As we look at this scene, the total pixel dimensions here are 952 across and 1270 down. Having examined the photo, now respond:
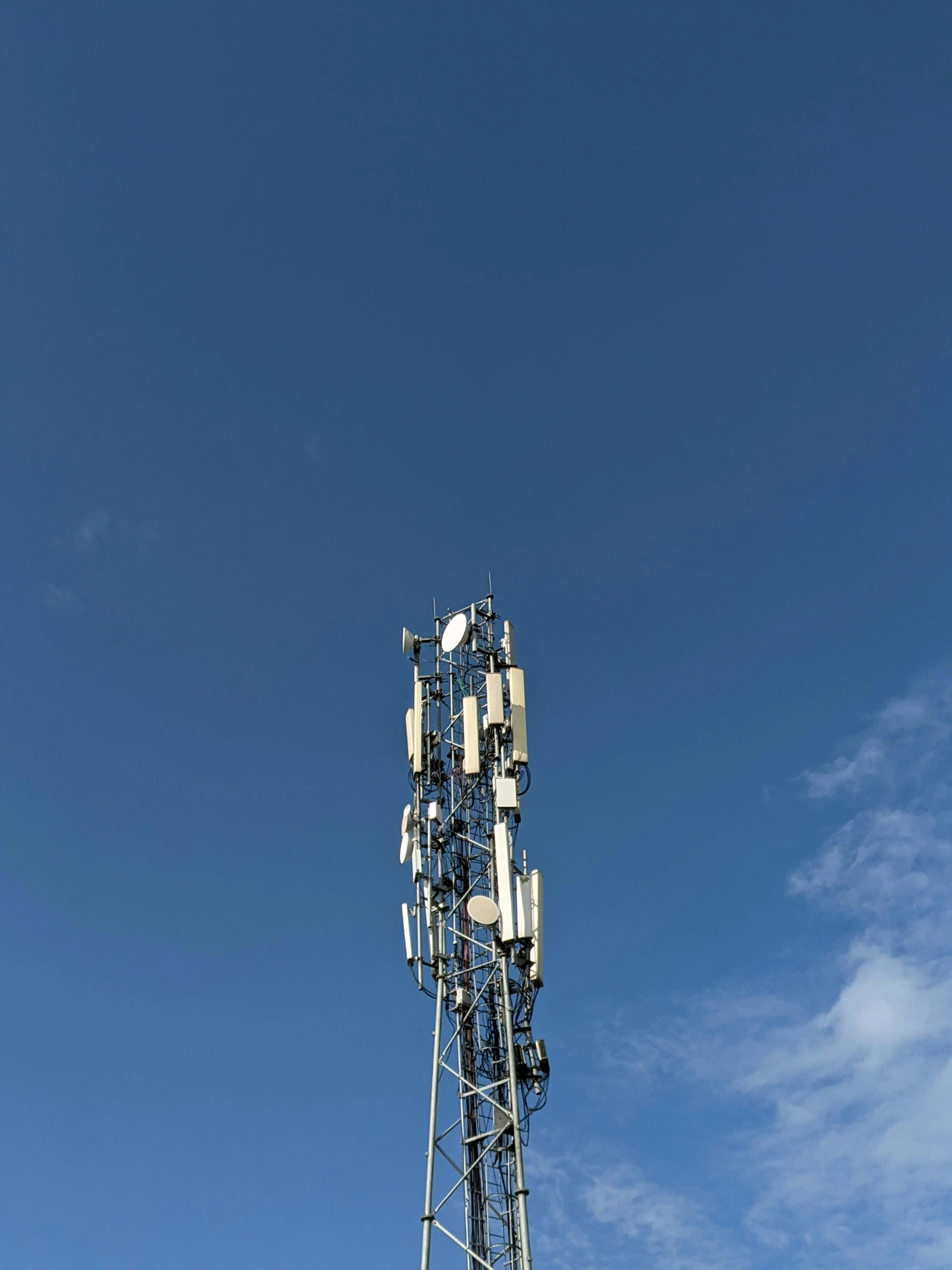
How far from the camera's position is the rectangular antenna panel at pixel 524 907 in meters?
32.6

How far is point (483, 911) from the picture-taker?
3325cm

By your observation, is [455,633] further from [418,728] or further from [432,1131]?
[432,1131]

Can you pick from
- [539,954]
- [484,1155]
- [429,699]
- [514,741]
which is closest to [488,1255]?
[484,1155]

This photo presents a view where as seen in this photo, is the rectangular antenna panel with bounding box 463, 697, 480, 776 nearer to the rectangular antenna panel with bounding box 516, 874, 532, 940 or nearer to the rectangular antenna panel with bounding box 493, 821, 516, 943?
the rectangular antenna panel with bounding box 493, 821, 516, 943

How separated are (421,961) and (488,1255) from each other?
762 centimetres

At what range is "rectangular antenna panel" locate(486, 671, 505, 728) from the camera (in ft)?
119

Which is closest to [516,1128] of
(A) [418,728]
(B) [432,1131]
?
(B) [432,1131]

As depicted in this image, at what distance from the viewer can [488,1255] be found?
29.8m

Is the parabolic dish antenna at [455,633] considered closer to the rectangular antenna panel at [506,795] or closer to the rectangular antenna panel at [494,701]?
the rectangular antenna panel at [494,701]

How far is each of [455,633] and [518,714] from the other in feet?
13.2

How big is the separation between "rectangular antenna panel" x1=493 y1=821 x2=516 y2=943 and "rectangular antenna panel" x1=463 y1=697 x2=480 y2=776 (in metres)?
1.87

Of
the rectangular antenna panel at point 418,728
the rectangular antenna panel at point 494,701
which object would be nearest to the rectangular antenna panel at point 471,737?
the rectangular antenna panel at point 494,701

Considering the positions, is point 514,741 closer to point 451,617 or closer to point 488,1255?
point 451,617

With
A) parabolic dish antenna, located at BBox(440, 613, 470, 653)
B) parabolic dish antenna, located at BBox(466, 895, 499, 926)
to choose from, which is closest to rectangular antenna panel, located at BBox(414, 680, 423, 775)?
parabolic dish antenna, located at BBox(440, 613, 470, 653)
